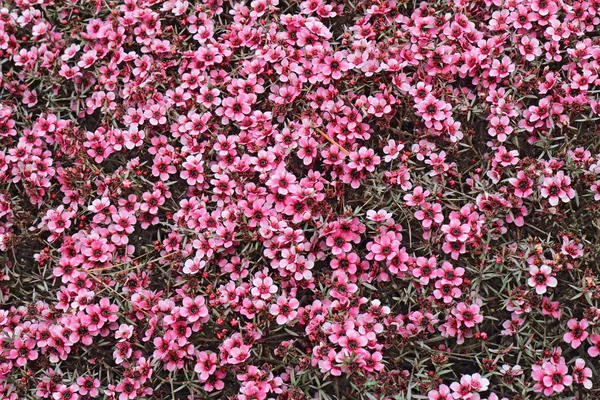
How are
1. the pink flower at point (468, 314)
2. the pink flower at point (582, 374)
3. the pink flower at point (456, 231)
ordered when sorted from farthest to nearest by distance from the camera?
the pink flower at point (456, 231) → the pink flower at point (468, 314) → the pink flower at point (582, 374)

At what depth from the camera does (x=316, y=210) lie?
304cm

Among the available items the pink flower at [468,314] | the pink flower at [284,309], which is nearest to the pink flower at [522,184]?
the pink flower at [468,314]

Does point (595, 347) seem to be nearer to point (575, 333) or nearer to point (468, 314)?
point (575, 333)

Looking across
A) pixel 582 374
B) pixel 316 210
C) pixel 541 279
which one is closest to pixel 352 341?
pixel 316 210

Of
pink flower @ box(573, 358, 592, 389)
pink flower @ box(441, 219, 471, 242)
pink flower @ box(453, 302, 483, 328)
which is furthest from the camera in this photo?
pink flower @ box(441, 219, 471, 242)

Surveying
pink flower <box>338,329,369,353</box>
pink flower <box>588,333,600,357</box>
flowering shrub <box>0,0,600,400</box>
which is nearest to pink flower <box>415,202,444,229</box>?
flowering shrub <box>0,0,600,400</box>

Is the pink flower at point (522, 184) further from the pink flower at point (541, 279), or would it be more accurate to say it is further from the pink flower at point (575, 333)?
the pink flower at point (575, 333)

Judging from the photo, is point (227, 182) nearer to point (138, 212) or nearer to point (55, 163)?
point (138, 212)

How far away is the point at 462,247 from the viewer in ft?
9.59

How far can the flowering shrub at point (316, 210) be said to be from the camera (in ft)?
9.31

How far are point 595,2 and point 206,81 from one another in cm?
195

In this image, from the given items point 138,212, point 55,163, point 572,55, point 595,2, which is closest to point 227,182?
point 138,212

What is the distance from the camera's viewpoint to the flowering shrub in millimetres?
2838

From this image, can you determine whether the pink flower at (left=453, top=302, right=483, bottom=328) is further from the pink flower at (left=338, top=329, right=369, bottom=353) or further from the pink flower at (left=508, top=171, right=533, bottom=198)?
the pink flower at (left=508, top=171, right=533, bottom=198)
